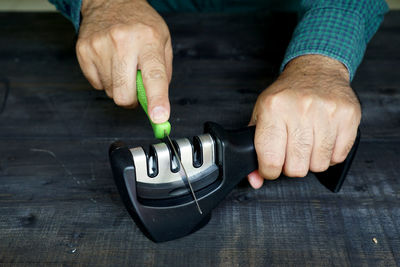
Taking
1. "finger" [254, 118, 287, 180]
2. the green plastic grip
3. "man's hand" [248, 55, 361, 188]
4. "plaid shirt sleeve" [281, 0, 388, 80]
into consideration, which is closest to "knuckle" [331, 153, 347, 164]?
"man's hand" [248, 55, 361, 188]

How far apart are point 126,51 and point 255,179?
1.35 feet

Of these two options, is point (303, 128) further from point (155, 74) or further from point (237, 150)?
point (155, 74)

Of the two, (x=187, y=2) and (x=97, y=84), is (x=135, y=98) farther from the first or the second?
(x=187, y=2)

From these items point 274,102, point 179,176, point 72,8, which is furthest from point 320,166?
point 72,8

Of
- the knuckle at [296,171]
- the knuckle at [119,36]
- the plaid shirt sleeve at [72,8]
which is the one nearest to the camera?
the knuckle at [296,171]

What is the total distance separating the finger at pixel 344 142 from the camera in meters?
0.86

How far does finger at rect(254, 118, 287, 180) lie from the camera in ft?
2.75

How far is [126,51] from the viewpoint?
96 centimetres

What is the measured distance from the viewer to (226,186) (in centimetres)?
84

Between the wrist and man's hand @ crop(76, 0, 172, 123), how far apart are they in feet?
0.98

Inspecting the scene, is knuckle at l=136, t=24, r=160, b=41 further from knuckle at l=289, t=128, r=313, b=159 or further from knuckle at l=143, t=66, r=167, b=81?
knuckle at l=289, t=128, r=313, b=159

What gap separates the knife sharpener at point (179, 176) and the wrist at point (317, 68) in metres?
0.22

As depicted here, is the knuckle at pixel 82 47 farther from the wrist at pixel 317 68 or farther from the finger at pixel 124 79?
the wrist at pixel 317 68

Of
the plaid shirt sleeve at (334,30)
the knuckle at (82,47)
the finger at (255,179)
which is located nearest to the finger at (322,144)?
the finger at (255,179)
